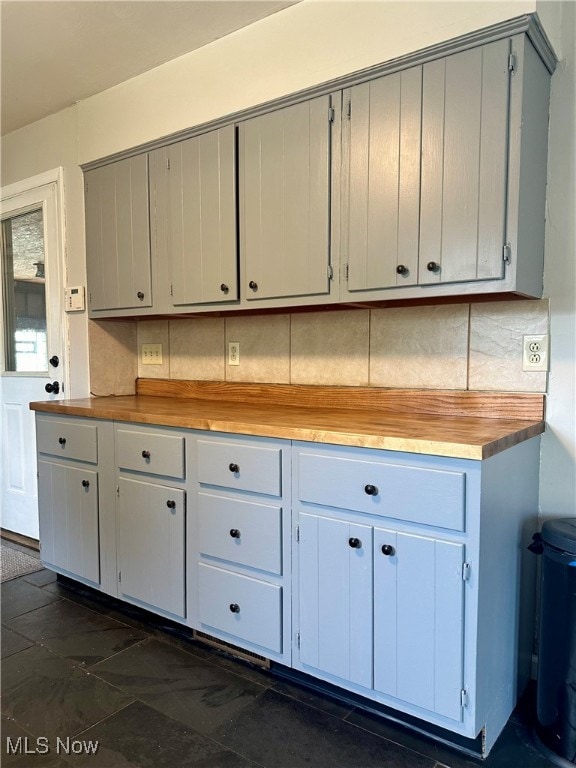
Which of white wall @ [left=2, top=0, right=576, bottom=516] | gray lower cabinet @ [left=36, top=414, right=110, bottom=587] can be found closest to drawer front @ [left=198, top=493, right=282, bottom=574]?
gray lower cabinet @ [left=36, top=414, right=110, bottom=587]

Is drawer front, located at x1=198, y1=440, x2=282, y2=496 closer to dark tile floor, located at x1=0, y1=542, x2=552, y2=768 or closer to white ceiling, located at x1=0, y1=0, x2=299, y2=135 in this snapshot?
dark tile floor, located at x1=0, y1=542, x2=552, y2=768

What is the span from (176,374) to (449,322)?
1472mm

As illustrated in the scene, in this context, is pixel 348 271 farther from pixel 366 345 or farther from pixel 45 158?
pixel 45 158

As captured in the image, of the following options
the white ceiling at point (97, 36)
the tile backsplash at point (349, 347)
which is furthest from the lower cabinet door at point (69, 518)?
the white ceiling at point (97, 36)

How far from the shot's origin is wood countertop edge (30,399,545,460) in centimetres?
131

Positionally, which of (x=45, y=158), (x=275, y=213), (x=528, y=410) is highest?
(x=45, y=158)

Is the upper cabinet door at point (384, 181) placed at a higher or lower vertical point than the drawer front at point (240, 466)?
higher

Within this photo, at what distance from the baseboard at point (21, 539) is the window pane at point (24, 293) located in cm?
102

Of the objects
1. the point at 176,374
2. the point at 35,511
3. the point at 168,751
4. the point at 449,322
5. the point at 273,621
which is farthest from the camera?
the point at 35,511

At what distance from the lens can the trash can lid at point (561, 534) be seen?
4.64 ft

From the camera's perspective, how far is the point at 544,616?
1.51 metres

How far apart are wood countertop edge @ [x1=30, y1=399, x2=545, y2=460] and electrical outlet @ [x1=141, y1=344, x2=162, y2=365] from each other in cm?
65

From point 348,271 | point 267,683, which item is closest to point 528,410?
point 348,271

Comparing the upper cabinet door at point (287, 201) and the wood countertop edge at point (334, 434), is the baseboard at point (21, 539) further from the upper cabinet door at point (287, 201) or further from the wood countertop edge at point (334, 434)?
the upper cabinet door at point (287, 201)
